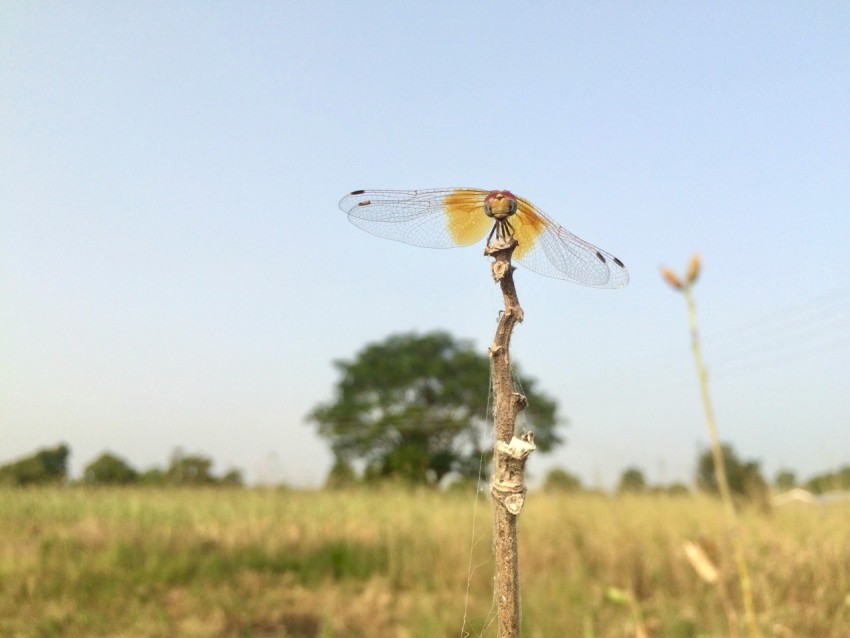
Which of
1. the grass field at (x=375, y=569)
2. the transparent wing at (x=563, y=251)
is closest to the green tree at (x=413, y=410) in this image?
the grass field at (x=375, y=569)

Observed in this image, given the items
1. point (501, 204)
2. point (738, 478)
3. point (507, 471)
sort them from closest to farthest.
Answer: point (507, 471)
point (501, 204)
point (738, 478)

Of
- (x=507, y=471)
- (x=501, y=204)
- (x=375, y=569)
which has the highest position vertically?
(x=501, y=204)

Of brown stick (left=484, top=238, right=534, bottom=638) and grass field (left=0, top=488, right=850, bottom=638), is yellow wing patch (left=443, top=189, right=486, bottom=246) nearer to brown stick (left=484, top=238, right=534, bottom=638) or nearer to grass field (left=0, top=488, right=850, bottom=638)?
brown stick (left=484, top=238, right=534, bottom=638)

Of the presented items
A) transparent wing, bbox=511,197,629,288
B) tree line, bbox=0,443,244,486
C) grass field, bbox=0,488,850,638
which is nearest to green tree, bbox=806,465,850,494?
grass field, bbox=0,488,850,638

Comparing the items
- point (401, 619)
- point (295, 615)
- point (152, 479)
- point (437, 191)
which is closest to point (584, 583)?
point (401, 619)

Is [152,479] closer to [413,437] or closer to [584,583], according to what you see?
[584,583]

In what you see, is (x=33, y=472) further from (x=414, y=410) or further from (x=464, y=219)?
(x=414, y=410)

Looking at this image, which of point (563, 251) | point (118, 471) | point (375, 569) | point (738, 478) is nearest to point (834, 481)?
point (738, 478)
